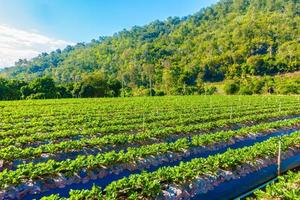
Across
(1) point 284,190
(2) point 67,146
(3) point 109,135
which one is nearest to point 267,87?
(3) point 109,135

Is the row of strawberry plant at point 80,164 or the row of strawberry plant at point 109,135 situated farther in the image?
the row of strawberry plant at point 109,135

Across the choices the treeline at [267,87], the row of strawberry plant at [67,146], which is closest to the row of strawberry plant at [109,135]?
the row of strawberry plant at [67,146]

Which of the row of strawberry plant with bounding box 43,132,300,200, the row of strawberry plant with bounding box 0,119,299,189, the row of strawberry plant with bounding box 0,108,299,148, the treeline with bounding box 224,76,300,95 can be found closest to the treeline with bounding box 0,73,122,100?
the treeline with bounding box 224,76,300,95

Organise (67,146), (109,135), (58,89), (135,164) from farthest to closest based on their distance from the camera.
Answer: (58,89)
(109,135)
(67,146)
(135,164)

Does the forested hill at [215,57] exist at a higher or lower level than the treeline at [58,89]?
higher

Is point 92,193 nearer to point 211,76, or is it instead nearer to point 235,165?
point 235,165

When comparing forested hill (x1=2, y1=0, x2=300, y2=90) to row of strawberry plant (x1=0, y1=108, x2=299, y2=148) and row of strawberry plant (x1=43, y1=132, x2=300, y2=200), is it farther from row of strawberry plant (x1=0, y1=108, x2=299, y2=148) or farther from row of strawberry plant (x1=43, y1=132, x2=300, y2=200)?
row of strawberry plant (x1=43, y1=132, x2=300, y2=200)

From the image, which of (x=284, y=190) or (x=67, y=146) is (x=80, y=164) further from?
(x=284, y=190)

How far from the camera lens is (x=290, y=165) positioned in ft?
46.4

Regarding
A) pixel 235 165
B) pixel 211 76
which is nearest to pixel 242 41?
pixel 211 76

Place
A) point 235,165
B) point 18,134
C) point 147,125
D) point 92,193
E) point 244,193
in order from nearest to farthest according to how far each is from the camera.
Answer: point 92,193 → point 244,193 → point 235,165 → point 18,134 → point 147,125

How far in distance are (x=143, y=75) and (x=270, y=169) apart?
116 meters

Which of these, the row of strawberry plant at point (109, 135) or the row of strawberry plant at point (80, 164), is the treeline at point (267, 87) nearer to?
the row of strawberry plant at point (109, 135)

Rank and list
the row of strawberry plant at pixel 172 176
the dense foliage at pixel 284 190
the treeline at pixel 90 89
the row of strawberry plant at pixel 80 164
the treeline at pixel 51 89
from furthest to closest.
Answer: the treeline at pixel 90 89 < the treeline at pixel 51 89 < the row of strawberry plant at pixel 80 164 < the row of strawberry plant at pixel 172 176 < the dense foliage at pixel 284 190
